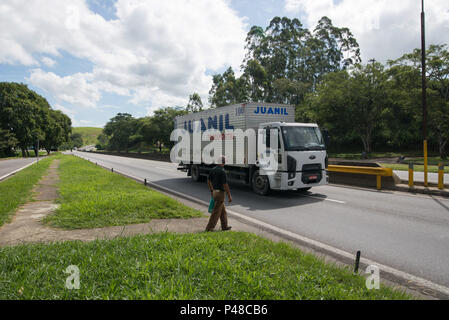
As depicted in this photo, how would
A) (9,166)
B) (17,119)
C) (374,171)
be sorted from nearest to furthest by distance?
(374,171) → (9,166) → (17,119)

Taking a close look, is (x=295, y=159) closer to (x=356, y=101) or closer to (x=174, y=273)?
(x=174, y=273)

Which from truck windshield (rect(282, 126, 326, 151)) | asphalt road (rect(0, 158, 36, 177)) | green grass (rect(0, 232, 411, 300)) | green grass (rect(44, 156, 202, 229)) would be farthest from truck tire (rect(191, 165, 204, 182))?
asphalt road (rect(0, 158, 36, 177))

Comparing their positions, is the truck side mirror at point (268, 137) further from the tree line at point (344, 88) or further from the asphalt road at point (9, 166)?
the tree line at point (344, 88)

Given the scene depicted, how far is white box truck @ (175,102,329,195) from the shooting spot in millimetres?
9508

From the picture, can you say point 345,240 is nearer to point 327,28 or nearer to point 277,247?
point 277,247

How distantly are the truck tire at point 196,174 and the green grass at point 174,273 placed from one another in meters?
9.74

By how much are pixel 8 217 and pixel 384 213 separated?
9.50 m

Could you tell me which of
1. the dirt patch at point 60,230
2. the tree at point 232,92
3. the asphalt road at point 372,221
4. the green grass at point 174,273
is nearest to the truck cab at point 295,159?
the asphalt road at point 372,221

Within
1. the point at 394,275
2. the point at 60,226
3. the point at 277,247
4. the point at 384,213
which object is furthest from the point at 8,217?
the point at 384,213

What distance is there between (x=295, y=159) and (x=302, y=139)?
0.91m

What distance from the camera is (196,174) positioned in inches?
573

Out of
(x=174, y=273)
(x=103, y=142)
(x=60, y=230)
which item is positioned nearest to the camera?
(x=174, y=273)

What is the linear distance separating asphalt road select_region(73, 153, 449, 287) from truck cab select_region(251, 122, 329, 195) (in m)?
0.60

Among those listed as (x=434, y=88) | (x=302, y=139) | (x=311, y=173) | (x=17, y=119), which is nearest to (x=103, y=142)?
(x=17, y=119)
